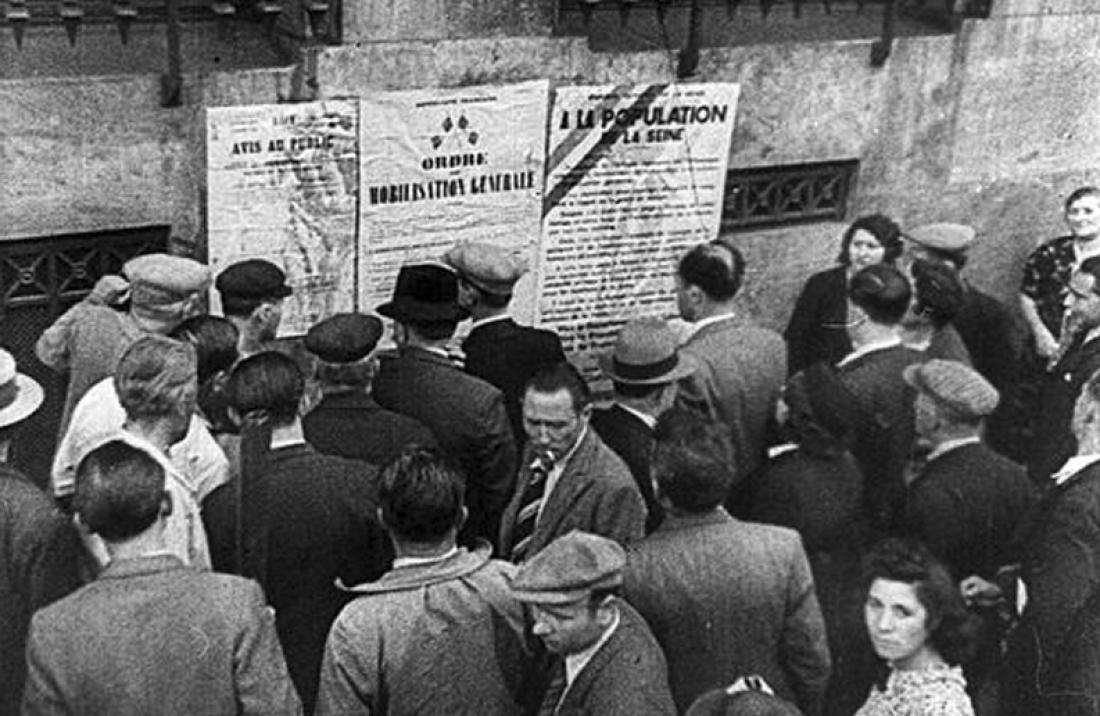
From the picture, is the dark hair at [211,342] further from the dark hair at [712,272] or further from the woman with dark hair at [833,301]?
the woman with dark hair at [833,301]

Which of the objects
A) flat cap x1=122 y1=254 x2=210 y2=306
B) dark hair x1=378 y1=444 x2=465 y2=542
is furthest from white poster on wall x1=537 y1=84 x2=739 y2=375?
dark hair x1=378 y1=444 x2=465 y2=542

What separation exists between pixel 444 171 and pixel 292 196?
715 mm

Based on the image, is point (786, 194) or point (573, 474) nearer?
point (573, 474)

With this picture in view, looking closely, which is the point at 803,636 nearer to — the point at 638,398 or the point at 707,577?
the point at 707,577

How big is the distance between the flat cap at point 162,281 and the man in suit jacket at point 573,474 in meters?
1.27

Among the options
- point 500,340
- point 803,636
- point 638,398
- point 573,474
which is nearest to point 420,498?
point 573,474

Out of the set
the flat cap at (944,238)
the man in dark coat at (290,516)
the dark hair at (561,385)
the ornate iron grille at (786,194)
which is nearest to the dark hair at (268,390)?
the man in dark coat at (290,516)

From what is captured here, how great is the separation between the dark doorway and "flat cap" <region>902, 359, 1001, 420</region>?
3.17 meters

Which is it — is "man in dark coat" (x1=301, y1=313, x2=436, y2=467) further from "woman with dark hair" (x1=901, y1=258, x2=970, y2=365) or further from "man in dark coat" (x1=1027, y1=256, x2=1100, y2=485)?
"man in dark coat" (x1=1027, y1=256, x2=1100, y2=485)

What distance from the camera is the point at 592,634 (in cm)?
376

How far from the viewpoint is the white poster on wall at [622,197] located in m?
7.01

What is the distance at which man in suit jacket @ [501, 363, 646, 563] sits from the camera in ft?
15.5

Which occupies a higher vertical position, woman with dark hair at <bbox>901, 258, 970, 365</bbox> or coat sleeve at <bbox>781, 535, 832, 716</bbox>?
woman with dark hair at <bbox>901, 258, 970, 365</bbox>

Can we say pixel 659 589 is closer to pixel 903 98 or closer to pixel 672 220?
pixel 672 220
